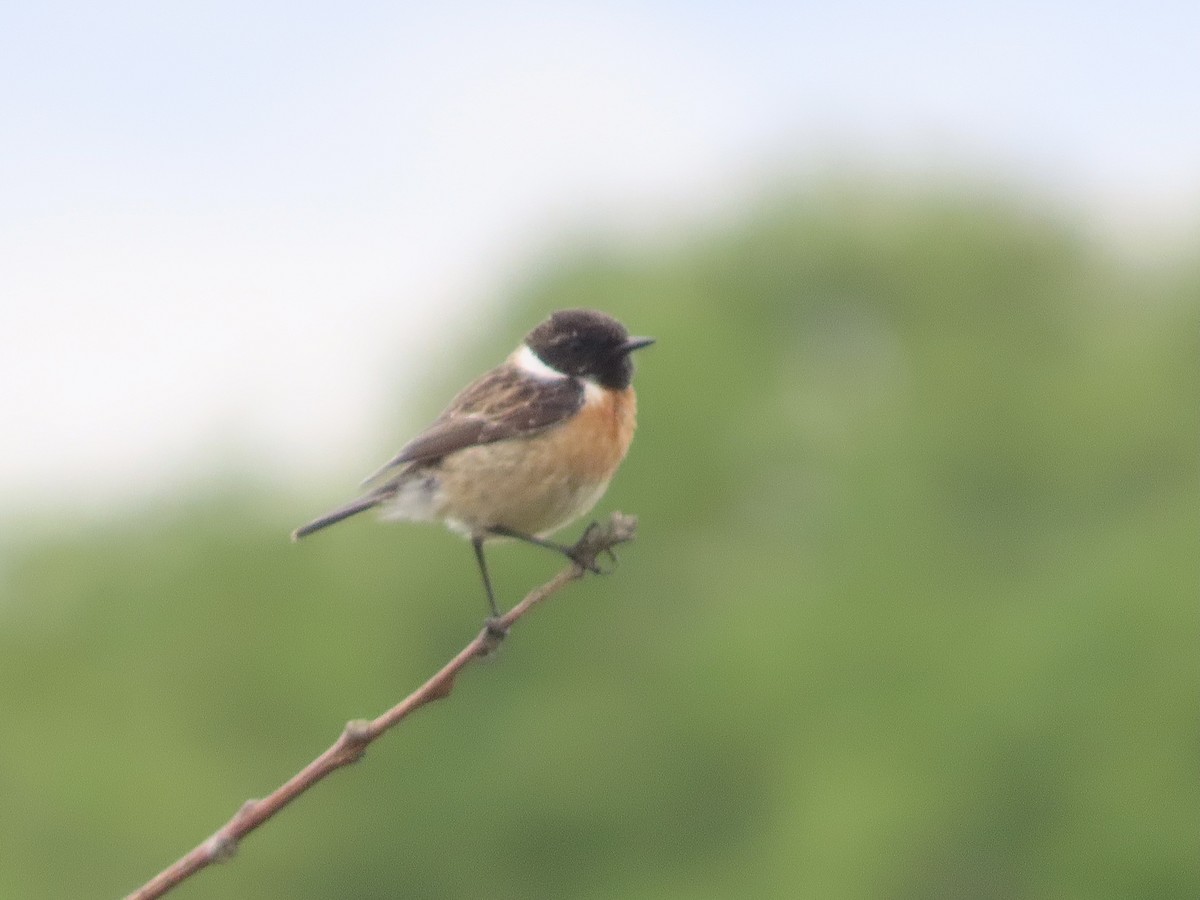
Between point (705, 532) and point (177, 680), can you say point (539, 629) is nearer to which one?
point (705, 532)

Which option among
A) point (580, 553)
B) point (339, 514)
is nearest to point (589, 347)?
point (339, 514)

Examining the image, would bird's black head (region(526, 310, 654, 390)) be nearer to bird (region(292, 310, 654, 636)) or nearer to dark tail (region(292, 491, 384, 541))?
bird (region(292, 310, 654, 636))

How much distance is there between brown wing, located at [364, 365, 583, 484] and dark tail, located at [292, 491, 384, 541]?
0.13 metres

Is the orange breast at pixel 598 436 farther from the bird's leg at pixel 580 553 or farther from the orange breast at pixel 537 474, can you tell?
the bird's leg at pixel 580 553

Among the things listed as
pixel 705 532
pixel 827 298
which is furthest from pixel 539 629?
pixel 827 298

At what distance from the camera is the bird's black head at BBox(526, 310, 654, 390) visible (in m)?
7.71

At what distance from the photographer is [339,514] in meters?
6.92

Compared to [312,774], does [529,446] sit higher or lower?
lower

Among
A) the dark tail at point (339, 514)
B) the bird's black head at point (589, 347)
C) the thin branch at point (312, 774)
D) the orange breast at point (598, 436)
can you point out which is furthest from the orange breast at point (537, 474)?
the thin branch at point (312, 774)

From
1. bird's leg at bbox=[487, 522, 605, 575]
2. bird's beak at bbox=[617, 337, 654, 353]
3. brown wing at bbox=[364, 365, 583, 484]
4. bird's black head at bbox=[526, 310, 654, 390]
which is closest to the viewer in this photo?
bird's leg at bbox=[487, 522, 605, 575]

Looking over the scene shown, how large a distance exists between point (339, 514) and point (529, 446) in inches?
34.3

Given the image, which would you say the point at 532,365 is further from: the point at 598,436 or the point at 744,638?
the point at 744,638

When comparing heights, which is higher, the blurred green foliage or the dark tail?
the dark tail

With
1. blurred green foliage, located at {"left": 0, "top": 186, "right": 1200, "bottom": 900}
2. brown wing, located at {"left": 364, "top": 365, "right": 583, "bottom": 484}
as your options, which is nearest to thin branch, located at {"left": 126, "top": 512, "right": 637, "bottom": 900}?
brown wing, located at {"left": 364, "top": 365, "right": 583, "bottom": 484}
